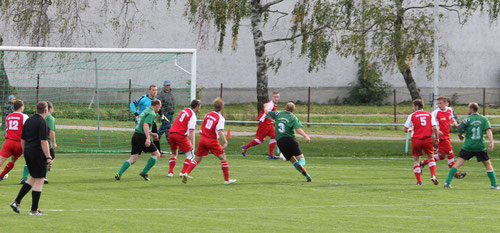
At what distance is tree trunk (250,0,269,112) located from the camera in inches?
993

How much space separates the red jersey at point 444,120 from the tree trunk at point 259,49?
10.6 metres

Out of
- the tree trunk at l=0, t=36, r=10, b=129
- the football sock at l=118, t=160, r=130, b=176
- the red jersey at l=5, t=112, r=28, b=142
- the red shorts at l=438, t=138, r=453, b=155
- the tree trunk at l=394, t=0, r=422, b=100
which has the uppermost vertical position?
the tree trunk at l=394, t=0, r=422, b=100

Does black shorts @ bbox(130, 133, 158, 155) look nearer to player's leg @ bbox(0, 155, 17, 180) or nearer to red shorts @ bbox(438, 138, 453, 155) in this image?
player's leg @ bbox(0, 155, 17, 180)

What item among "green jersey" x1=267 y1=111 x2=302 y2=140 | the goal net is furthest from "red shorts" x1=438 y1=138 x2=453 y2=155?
the goal net

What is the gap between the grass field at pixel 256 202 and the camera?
28.0ft

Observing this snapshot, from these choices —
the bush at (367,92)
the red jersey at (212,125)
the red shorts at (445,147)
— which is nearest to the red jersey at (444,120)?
the red shorts at (445,147)

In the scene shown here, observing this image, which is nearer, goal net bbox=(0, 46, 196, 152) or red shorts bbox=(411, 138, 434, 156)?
red shorts bbox=(411, 138, 434, 156)

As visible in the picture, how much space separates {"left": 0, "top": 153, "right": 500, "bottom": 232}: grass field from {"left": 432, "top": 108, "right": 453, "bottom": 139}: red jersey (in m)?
0.98

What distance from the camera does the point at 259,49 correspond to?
2572cm

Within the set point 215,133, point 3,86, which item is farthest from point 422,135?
point 3,86

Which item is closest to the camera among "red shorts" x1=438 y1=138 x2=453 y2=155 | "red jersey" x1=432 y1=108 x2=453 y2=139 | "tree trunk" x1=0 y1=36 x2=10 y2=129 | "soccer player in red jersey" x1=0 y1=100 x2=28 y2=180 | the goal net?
"soccer player in red jersey" x1=0 y1=100 x2=28 y2=180

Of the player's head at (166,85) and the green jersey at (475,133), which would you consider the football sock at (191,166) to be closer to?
the green jersey at (475,133)

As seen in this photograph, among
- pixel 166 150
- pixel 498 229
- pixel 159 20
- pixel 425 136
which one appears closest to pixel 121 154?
pixel 166 150

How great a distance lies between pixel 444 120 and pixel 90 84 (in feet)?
40.1
